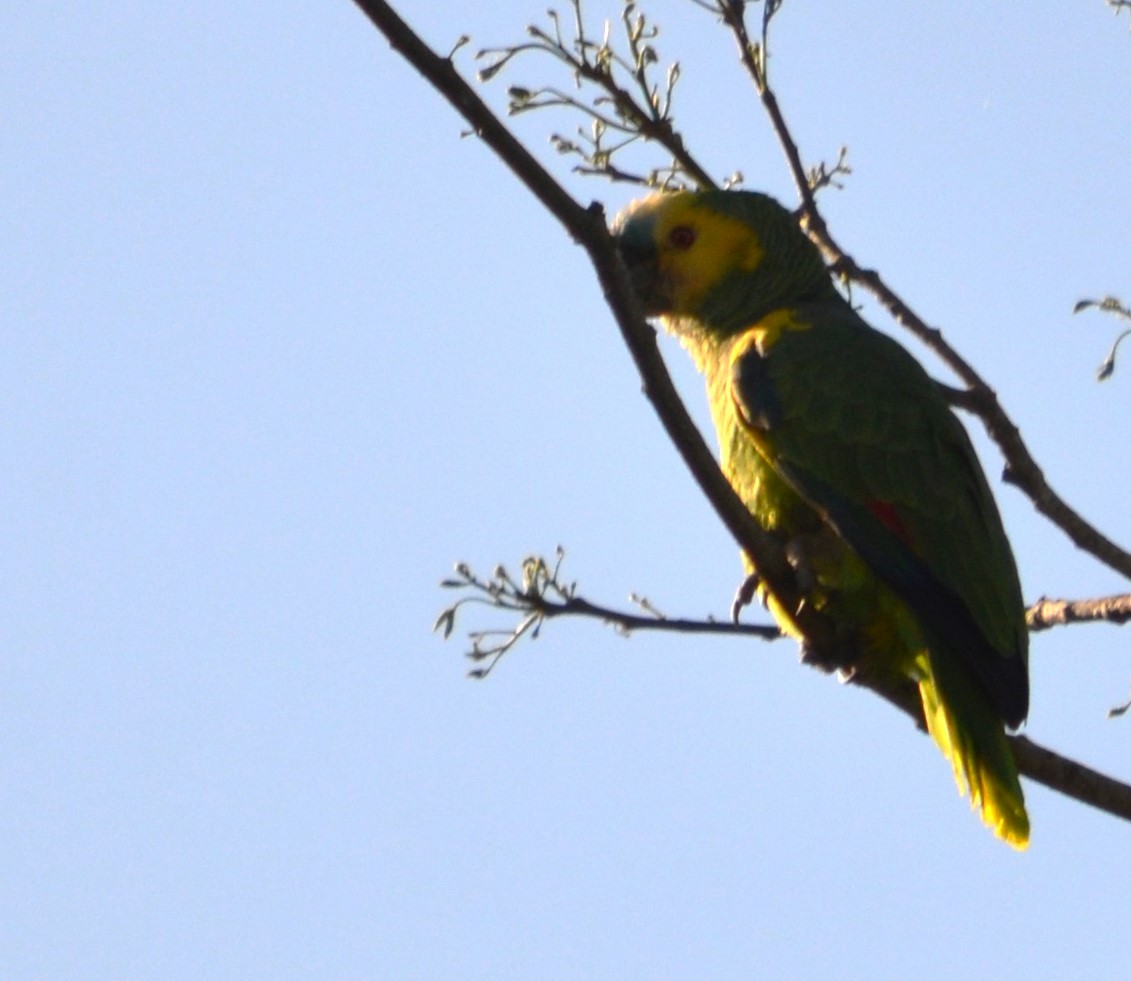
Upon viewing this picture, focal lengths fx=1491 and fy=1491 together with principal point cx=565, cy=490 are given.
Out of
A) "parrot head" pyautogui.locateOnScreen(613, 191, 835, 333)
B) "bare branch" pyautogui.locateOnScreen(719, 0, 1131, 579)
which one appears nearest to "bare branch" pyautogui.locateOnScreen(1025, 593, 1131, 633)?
"bare branch" pyautogui.locateOnScreen(719, 0, 1131, 579)

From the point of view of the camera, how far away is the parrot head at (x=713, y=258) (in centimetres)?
407

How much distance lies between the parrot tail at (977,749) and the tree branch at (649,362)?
62 millimetres

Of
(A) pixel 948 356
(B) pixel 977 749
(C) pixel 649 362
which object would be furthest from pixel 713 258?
(C) pixel 649 362

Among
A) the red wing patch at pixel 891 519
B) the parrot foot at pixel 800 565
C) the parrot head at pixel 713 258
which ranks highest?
the parrot head at pixel 713 258

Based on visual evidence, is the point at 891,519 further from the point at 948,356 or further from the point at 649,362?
the point at 649,362

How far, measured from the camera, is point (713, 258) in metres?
4.07

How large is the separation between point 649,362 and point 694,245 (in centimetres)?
181

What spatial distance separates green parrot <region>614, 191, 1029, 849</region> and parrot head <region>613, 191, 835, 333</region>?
0.13 ft

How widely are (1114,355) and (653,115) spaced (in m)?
1.28

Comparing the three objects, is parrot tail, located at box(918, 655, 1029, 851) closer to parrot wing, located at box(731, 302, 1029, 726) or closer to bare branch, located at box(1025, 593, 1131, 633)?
parrot wing, located at box(731, 302, 1029, 726)

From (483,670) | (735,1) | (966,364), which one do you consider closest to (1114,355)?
(966,364)

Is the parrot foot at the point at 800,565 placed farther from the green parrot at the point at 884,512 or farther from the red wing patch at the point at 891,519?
the red wing patch at the point at 891,519

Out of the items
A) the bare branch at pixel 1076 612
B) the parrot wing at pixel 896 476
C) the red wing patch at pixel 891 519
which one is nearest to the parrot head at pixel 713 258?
the parrot wing at pixel 896 476

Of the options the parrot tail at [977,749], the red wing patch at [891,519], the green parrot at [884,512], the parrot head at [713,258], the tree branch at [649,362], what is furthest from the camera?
the parrot head at [713,258]
